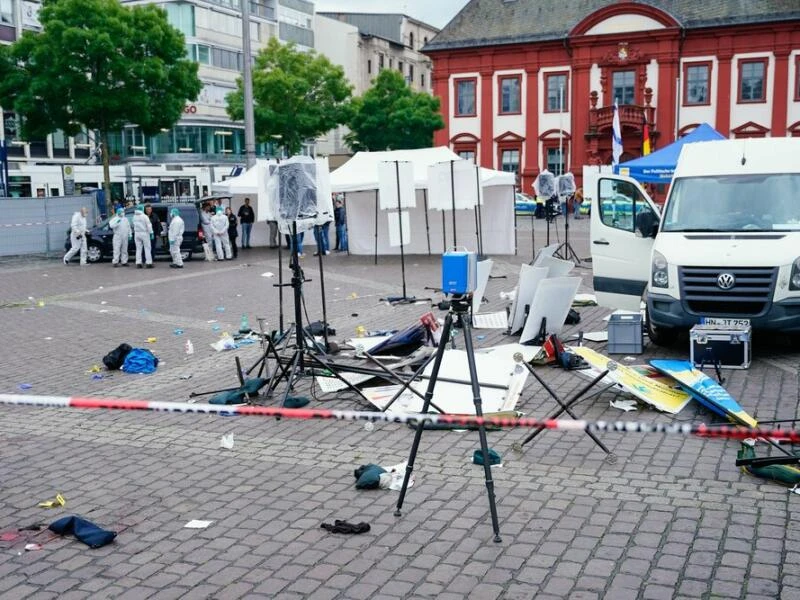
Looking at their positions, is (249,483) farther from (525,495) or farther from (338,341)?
(338,341)

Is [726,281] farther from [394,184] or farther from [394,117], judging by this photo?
[394,117]

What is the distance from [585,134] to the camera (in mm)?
57656

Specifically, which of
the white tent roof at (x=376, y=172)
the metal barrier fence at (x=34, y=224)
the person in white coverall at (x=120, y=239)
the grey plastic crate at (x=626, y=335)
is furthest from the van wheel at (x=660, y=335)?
the metal barrier fence at (x=34, y=224)

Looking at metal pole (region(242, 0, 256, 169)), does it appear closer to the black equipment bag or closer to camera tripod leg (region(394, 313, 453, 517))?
the black equipment bag

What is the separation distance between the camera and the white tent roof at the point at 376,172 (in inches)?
958

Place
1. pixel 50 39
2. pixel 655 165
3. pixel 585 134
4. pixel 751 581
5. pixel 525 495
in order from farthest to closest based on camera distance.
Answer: pixel 585 134 < pixel 50 39 < pixel 655 165 < pixel 525 495 < pixel 751 581

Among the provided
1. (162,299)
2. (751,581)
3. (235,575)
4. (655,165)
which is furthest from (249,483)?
(655,165)

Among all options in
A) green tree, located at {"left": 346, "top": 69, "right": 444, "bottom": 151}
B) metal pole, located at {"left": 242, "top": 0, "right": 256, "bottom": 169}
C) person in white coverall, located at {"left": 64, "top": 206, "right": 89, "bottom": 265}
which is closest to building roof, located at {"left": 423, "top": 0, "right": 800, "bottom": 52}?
green tree, located at {"left": 346, "top": 69, "right": 444, "bottom": 151}

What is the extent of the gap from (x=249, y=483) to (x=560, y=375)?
4.45 metres

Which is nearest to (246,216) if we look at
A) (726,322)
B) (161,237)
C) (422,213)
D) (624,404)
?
(161,237)

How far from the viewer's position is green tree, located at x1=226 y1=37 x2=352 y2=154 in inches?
2266

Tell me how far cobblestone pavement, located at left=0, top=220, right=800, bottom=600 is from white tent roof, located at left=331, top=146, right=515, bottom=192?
14510 millimetres

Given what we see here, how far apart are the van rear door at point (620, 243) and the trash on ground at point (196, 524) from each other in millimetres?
8203

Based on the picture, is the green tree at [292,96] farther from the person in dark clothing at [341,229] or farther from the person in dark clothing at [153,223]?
the person in dark clothing at [153,223]
